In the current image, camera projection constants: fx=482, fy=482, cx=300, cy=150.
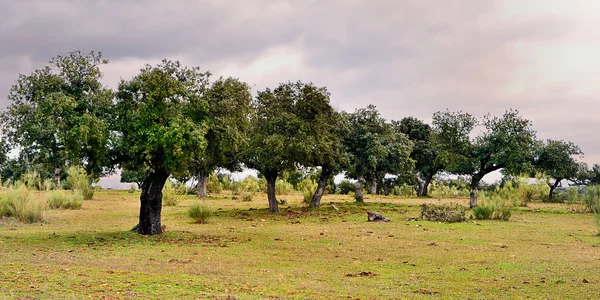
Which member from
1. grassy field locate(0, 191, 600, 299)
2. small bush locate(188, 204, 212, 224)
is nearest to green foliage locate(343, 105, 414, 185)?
grassy field locate(0, 191, 600, 299)

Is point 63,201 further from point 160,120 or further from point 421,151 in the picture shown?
point 421,151

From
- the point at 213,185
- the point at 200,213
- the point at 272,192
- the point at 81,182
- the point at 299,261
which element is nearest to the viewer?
the point at 299,261

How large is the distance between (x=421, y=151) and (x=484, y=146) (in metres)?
25.0

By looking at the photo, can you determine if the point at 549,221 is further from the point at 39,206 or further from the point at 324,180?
the point at 39,206

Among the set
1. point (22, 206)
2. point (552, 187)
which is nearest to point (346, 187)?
point (552, 187)

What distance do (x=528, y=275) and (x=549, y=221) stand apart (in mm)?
16078

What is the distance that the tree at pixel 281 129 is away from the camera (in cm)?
2581

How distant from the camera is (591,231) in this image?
2036cm

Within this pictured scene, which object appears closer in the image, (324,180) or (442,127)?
(324,180)

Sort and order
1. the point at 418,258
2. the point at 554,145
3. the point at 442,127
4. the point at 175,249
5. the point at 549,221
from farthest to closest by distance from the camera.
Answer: the point at 554,145
the point at 442,127
the point at 549,221
the point at 175,249
the point at 418,258

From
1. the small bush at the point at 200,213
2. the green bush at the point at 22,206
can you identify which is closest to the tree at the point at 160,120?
the small bush at the point at 200,213

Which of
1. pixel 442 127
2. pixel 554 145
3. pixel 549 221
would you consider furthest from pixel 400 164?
pixel 554 145

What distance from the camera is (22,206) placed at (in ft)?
70.0

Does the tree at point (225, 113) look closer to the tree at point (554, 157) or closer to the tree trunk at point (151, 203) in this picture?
the tree trunk at point (151, 203)
